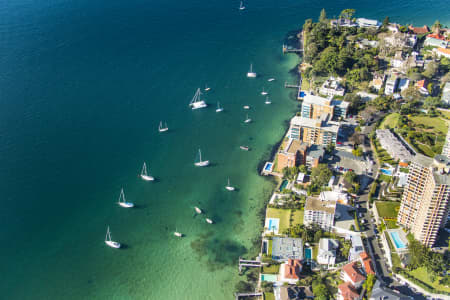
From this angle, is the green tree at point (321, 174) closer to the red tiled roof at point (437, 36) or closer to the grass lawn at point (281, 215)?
the grass lawn at point (281, 215)

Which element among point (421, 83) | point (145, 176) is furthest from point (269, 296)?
point (421, 83)

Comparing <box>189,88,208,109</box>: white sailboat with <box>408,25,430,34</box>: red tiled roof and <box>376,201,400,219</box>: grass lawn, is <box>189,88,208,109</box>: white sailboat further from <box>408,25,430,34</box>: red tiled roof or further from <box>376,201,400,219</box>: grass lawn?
<box>408,25,430,34</box>: red tiled roof

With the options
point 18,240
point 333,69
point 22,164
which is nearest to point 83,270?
point 18,240

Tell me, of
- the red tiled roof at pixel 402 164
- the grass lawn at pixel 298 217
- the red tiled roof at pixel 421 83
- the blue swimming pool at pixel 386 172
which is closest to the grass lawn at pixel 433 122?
the red tiled roof at pixel 421 83

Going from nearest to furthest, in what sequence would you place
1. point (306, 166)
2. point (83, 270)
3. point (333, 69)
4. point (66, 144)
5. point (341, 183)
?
point (83, 270)
point (341, 183)
point (306, 166)
point (66, 144)
point (333, 69)

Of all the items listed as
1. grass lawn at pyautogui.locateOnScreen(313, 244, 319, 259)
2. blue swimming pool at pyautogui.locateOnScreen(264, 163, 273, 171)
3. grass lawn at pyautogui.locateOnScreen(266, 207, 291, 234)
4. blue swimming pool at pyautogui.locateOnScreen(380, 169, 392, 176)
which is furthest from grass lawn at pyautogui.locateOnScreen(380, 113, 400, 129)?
grass lawn at pyautogui.locateOnScreen(313, 244, 319, 259)

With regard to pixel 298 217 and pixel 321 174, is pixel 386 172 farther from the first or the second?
pixel 298 217

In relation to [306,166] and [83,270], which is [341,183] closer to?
[306,166]
